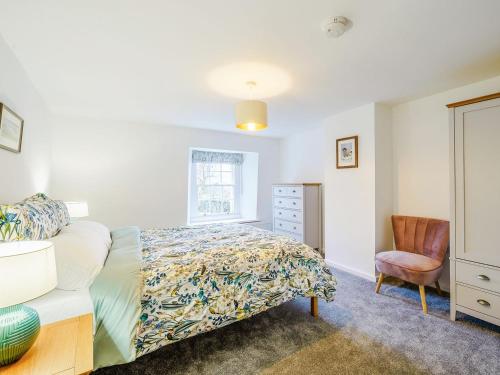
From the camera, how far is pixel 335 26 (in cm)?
149

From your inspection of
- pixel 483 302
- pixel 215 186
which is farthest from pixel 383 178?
pixel 215 186

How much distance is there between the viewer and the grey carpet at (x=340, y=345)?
1.59 metres

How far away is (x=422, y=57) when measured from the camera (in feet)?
6.28

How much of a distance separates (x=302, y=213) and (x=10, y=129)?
3.52m

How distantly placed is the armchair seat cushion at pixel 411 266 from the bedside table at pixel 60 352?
2588 millimetres

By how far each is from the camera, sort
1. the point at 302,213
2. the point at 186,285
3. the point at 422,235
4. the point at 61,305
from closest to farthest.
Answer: the point at 61,305 → the point at 186,285 → the point at 422,235 → the point at 302,213

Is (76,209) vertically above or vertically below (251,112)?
below

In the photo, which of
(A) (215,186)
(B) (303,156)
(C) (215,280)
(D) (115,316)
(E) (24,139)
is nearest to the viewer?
(D) (115,316)

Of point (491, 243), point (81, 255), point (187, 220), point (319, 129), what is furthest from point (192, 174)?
point (491, 243)

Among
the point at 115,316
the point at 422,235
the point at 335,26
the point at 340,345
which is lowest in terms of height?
the point at 340,345

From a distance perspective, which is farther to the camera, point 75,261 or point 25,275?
point 75,261

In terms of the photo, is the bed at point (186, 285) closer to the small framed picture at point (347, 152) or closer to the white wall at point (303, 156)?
the small framed picture at point (347, 152)

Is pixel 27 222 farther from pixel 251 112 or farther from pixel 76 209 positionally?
pixel 251 112

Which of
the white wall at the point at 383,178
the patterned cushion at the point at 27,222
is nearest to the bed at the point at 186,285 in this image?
the patterned cushion at the point at 27,222
